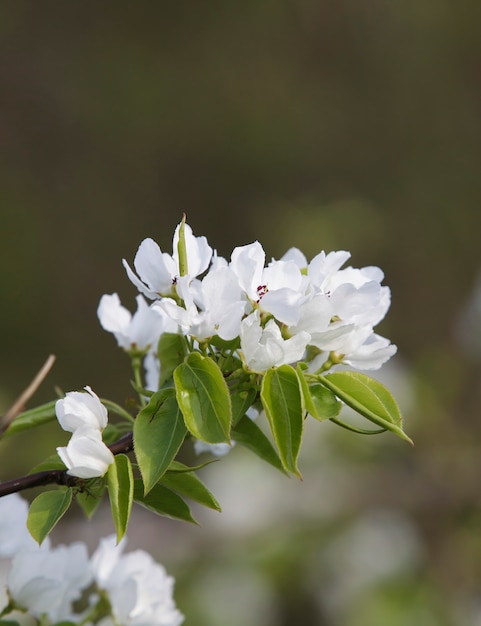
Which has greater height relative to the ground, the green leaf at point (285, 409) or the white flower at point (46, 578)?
the green leaf at point (285, 409)

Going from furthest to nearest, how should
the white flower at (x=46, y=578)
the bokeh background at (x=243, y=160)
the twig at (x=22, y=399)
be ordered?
the bokeh background at (x=243, y=160), the white flower at (x=46, y=578), the twig at (x=22, y=399)

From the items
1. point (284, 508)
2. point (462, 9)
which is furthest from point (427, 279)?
point (284, 508)

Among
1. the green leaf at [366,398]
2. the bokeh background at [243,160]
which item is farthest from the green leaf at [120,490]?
the bokeh background at [243,160]

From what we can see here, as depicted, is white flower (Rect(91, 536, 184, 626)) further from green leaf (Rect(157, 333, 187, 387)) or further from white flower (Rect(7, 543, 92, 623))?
green leaf (Rect(157, 333, 187, 387))

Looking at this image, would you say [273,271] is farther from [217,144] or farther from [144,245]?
[217,144]

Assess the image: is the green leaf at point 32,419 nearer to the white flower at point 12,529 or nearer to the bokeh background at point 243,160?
the white flower at point 12,529

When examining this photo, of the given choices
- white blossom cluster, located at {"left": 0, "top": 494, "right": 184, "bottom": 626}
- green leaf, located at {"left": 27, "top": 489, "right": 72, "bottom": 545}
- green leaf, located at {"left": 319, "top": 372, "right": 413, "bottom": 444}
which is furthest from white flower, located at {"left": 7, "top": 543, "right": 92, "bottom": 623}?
green leaf, located at {"left": 319, "top": 372, "right": 413, "bottom": 444}
